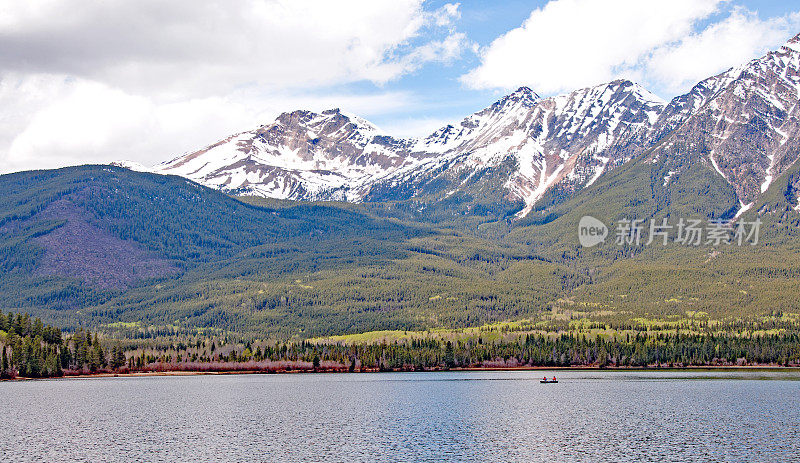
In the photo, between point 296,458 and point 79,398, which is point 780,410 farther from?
point 79,398

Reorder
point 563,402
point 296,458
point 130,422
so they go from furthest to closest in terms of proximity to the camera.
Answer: point 563,402
point 130,422
point 296,458

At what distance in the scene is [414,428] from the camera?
134m

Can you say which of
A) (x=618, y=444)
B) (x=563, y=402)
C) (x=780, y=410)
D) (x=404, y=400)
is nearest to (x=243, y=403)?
(x=404, y=400)

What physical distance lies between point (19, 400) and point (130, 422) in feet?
174

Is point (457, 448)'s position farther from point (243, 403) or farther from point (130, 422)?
point (243, 403)

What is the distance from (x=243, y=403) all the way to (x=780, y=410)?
103 metres

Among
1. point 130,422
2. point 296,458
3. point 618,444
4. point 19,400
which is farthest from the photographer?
point 19,400

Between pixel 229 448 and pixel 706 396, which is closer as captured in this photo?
pixel 229 448

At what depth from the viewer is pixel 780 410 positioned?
5886 inches

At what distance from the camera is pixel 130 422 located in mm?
146625

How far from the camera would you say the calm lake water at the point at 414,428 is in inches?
4306

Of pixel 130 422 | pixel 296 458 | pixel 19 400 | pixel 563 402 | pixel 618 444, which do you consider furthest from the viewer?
pixel 19 400

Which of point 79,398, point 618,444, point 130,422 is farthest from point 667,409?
point 79,398

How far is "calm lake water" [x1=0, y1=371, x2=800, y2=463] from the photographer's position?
359 ft
